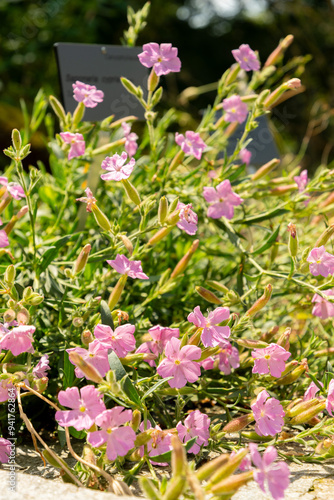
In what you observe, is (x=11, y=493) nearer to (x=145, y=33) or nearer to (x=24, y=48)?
(x=24, y=48)

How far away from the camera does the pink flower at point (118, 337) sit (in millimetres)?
663

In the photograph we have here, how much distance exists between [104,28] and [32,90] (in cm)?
137

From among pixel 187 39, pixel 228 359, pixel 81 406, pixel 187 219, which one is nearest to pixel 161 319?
pixel 228 359

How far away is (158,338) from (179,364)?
0.07 m

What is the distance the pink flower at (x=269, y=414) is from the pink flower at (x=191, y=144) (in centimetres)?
43

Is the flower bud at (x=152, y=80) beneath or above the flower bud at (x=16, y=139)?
above

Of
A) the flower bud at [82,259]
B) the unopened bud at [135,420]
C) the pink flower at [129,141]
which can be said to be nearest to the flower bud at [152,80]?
the pink flower at [129,141]

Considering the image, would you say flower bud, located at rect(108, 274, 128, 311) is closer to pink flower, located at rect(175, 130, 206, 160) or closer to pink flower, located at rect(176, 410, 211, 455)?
pink flower, located at rect(176, 410, 211, 455)

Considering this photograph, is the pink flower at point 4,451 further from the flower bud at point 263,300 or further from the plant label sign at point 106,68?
the plant label sign at point 106,68

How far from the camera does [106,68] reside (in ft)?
3.95

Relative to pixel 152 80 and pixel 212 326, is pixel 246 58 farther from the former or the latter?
pixel 212 326

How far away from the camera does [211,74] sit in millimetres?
6043

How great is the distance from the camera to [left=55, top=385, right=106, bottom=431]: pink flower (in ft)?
1.93

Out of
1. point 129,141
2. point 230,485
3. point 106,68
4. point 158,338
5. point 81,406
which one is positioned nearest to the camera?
point 230,485
